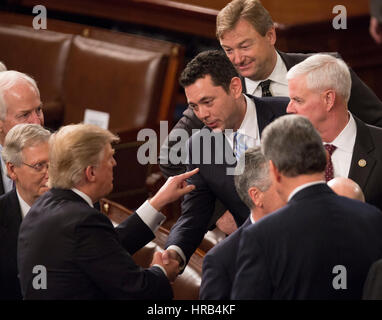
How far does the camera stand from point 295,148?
2.52m

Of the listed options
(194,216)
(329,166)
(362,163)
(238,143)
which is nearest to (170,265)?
(194,216)

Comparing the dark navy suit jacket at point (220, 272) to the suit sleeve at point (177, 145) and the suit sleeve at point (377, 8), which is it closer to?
the suit sleeve at point (377, 8)

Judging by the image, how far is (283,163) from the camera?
253 centimetres

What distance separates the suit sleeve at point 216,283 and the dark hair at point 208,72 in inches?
37.9

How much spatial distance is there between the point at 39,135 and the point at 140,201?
2.24m

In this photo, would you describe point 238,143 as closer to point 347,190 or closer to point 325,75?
point 325,75

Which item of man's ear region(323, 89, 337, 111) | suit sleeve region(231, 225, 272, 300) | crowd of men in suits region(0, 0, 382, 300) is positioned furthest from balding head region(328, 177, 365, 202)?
man's ear region(323, 89, 337, 111)

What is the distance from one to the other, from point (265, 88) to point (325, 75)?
0.64 meters

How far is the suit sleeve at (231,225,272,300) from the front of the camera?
2.47 metres

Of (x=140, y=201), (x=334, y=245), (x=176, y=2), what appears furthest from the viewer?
(x=176, y=2)

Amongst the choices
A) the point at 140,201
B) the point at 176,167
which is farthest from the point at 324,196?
the point at 140,201

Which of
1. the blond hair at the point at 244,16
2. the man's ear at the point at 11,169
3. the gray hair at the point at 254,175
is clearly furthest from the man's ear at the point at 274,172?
the blond hair at the point at 244,16
